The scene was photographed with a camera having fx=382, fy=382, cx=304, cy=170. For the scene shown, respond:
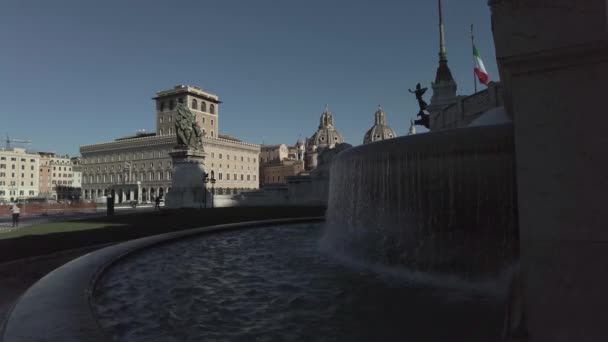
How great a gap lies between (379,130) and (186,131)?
120 meters

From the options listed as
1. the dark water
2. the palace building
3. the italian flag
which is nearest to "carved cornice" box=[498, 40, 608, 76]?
the dark water

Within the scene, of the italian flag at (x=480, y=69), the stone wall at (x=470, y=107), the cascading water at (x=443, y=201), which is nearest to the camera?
the cascading water at (x=443, y=201)

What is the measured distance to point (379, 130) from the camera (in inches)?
5571

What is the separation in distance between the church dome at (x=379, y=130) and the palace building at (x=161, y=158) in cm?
5487

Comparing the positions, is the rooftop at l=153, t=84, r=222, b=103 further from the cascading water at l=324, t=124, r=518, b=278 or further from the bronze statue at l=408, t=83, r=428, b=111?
the cascading water at l=324, t=124, r=518, b=278

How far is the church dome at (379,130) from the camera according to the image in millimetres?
140500

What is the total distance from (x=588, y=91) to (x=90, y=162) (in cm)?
11511

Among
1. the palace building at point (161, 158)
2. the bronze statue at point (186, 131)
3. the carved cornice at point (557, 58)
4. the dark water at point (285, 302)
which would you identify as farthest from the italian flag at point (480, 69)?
the palace building at point (161, 158)

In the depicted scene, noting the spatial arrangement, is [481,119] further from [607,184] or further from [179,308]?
[179,308]

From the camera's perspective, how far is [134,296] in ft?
14.6

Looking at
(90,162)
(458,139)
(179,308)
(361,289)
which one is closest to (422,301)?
(361,289)

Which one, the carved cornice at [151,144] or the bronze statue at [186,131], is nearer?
the bronze statue at [186,131]

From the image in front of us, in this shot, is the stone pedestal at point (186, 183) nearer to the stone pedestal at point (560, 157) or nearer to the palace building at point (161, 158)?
the stone pedestal at point (560, 157)

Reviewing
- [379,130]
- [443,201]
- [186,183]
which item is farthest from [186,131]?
[379,130]
